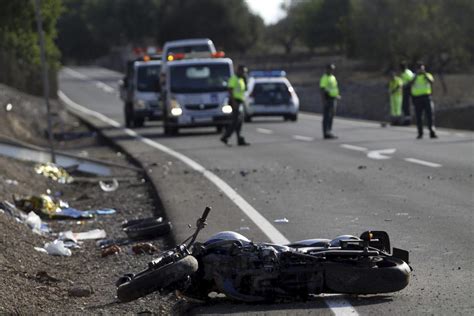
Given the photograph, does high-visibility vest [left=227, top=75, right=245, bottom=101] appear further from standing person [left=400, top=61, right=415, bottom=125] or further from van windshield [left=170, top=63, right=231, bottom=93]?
standing person [left=400, top=61, right=415, bottom=125]

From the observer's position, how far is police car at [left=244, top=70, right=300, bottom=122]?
130 ft

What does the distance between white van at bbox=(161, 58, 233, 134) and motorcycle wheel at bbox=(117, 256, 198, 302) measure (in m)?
23.8

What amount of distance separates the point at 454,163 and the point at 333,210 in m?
6.53

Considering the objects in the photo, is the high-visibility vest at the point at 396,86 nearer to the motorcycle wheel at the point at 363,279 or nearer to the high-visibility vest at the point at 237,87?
the high-visibility vest at the point at 237,87

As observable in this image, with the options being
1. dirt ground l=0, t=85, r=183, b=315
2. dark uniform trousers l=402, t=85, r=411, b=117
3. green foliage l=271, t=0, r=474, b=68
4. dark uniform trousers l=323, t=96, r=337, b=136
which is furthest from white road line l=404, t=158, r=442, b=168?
green foliage l=271, t=0, r=474, b=68

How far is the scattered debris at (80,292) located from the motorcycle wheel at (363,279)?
6.84ft

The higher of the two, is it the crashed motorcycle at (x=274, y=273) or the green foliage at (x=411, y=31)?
the crashed motorcycle at (x=274, y=273)

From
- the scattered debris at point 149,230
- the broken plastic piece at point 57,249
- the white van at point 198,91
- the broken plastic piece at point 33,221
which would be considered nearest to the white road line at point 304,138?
the white van at point 198,91

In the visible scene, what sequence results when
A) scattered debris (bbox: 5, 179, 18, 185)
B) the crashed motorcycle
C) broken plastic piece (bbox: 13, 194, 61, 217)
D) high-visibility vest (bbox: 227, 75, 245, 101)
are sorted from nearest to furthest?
the crashed motorcycle, broken plastic piece (bbox: 13, 194, 61, 217), scattered debris (bbox: 5, 179, 18, 185), high-visibility vest (bbox: 227, 75, 245, 101)

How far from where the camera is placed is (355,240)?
834 centimetres

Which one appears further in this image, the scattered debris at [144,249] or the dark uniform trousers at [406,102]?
the dark uniform trousers at [406,102]

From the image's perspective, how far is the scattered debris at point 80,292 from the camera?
353 inches

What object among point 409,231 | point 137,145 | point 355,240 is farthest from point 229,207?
point 137,145

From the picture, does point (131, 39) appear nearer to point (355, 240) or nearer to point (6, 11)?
point (6, 11)
